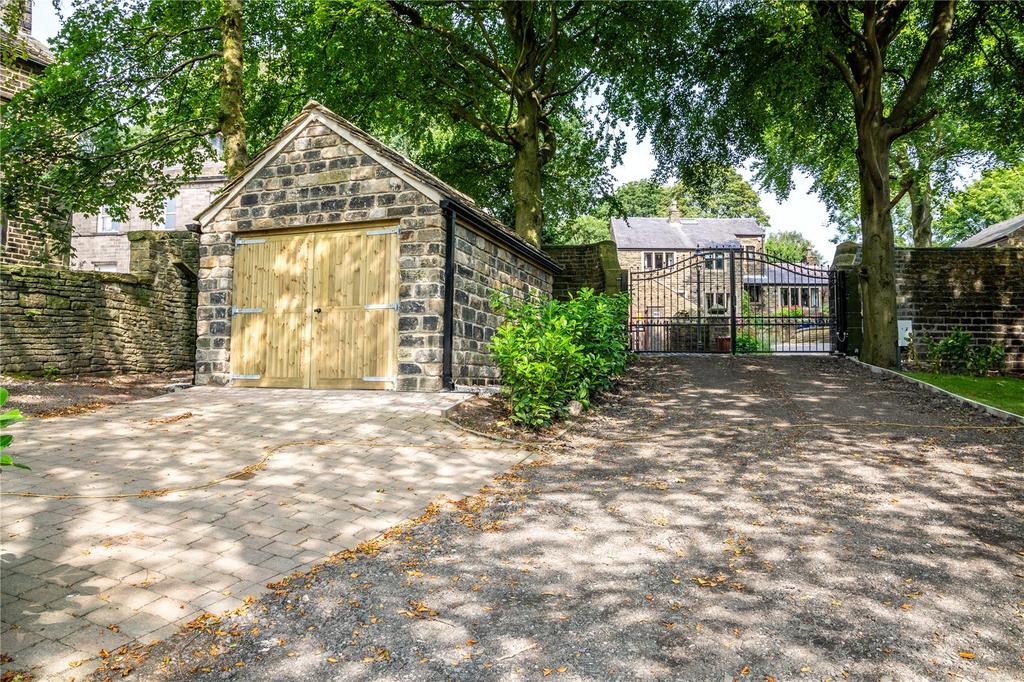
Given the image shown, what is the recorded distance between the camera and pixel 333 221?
35.8 feet

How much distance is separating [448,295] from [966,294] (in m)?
13.4

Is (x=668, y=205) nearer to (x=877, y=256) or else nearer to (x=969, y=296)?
(x=969, y=296)

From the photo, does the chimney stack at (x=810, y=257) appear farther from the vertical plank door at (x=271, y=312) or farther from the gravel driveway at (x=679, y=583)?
the gravel driveway at (x=679, y=583)

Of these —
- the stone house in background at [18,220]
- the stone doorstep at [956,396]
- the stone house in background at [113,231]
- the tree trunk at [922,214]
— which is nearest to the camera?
the stone doorstep at [956,396]

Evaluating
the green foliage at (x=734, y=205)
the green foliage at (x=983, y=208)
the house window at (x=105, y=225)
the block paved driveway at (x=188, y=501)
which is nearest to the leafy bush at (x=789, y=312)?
the green foliage at (x=983, y=208)

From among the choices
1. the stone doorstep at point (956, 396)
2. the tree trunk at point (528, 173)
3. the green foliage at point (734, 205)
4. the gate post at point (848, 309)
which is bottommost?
the stone doorstep at point (956, 396)

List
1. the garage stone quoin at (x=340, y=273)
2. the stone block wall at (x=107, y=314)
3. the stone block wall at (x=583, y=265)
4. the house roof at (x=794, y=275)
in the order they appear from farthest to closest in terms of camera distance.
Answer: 1. the stone block wall at (x=583, y=265)
2. the house roof at (x=794, y=275)
3. the stone block wall at (x=107, y=314)
4. the garage stone quoin at (x=340, y=273)

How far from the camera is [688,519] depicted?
5.22 metres

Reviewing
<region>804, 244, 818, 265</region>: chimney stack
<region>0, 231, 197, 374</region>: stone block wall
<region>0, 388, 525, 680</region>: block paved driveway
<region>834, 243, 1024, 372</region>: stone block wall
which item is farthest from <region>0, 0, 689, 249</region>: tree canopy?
<region>804, 244, 818, 265</region>: chimney stack

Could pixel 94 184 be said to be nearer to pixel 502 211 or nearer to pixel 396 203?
pixel 396 203

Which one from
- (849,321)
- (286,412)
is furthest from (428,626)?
(849,321)

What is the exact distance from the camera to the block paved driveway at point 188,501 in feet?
11.2

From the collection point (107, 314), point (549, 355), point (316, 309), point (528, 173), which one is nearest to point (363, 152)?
point (316, 309)

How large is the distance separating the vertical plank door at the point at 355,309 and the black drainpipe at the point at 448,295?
2.79 feet
